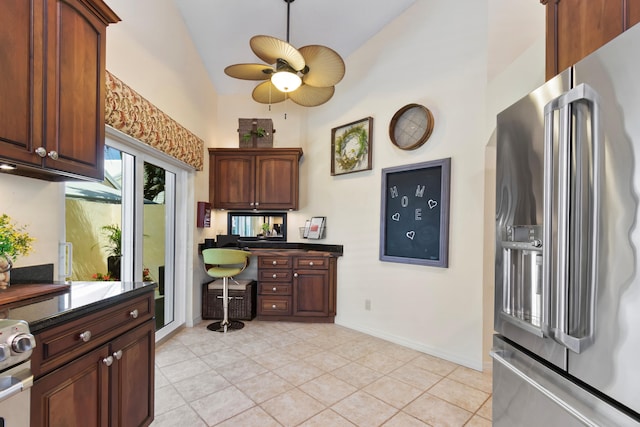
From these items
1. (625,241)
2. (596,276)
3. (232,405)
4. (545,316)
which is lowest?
(232,405)

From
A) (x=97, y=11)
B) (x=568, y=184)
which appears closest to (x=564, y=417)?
(x=568, y=184)

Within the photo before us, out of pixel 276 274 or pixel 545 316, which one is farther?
pixel 276 274

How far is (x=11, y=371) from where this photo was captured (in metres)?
0.90

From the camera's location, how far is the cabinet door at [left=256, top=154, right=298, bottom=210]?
13.7 feet

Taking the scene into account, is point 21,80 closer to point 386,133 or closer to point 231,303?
point 386,133

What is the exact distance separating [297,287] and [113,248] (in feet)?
6.97

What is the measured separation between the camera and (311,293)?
3.89 m

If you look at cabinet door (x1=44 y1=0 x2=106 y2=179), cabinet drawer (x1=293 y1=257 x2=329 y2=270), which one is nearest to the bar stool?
cabinet drawer (x1=293 y1=257 x2=329 y2=270)

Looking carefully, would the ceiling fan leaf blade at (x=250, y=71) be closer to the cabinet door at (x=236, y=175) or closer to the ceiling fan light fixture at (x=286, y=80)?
the ceiling fan light fixture at (x=286, y=80)

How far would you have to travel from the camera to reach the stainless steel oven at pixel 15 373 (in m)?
0.87

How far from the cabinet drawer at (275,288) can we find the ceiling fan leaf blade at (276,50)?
2.65 meters

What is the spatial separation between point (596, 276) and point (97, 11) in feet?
8.49

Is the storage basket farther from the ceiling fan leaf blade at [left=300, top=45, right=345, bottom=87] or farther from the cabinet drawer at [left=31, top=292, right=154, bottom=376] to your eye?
the ceiling fan leaf blade at [left=300, top=45, right=345, bottom=87]

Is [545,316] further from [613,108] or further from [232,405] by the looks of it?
[232,405]
